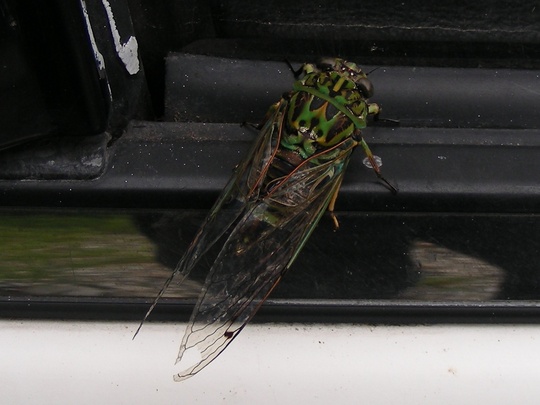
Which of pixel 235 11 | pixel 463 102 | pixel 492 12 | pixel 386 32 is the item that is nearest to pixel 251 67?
pixel 235 11

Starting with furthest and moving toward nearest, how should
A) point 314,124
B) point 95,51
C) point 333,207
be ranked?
point 314,124, point 333,207, point 95,51

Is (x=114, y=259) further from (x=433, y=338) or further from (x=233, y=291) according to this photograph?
(x=433, y=338)

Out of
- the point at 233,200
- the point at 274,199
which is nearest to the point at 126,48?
the point at 233,200

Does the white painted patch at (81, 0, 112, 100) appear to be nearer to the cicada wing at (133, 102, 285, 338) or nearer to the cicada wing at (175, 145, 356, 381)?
the cicada wing at (133, 102, 285, 338)

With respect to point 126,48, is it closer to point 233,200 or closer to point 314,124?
point 233,200

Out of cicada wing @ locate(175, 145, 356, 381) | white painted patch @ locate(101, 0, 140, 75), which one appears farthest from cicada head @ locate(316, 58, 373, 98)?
white painted patch @ locate(101, 0, 140, 75)

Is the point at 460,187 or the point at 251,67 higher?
the point at 251,67

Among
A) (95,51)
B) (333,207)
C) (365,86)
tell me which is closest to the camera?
(95,51)

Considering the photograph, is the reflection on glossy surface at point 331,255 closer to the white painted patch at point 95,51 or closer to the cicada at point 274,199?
the cicada at point 274,199
